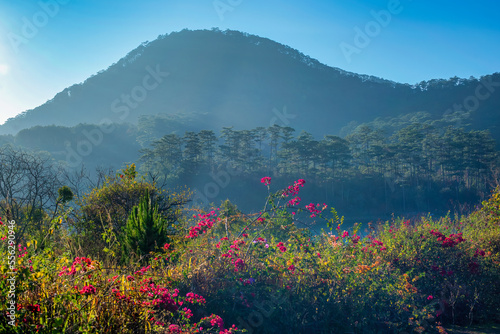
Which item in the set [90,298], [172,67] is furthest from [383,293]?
[172,67]

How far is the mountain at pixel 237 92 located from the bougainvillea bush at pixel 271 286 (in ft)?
355

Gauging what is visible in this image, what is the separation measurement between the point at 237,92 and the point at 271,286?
6630 inches

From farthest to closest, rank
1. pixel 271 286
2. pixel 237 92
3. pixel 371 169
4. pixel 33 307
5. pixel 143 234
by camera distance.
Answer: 1. pixel 237 92
2. pixel 371 169
3. pixel 143 234
4. pixel 271 286
5. pixel 33 307

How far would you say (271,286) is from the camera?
16.0 feet

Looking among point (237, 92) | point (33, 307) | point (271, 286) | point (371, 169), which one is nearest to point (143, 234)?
point (271, 286)

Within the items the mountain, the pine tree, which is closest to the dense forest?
the pine tree

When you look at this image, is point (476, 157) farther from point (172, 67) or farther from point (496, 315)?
point (172, 67)

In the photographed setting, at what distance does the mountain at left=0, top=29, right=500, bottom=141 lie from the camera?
130 m

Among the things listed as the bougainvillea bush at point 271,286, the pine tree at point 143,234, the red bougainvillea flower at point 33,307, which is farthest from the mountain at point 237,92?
the red bougainvillea flower at point 33,307

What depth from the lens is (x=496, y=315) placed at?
18.8 ft

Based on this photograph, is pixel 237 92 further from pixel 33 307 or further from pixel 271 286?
pixel 33 307

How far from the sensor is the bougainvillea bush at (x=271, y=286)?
8.97 ft

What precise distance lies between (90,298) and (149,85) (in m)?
182

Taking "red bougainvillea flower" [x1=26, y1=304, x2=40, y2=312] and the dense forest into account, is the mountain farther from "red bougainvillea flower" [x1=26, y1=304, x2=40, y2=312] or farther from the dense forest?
"red bougainvillea flower" [x1=26, y1=304, x2=40, y2=312]
